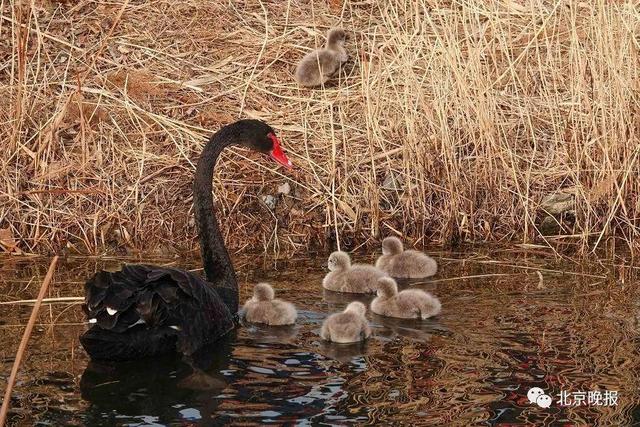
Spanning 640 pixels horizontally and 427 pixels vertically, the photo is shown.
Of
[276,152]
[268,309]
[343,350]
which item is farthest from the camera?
[276,152]

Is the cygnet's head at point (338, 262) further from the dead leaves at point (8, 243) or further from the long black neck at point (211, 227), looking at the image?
the dead leaves at point (8, 243)

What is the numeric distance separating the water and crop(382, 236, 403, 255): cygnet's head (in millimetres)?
323

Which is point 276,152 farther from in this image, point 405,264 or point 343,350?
point 343,350

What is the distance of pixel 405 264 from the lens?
7.57 m

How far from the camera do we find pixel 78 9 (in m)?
11.1

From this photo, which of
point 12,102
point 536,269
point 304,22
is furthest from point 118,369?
point 304,22

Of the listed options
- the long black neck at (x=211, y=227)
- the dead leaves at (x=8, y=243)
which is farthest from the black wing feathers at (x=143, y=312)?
the dead leaves at (x=8, y=243)

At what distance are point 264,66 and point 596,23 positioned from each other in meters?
3.11

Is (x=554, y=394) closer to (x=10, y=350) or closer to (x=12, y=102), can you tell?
(x=10, y=350)

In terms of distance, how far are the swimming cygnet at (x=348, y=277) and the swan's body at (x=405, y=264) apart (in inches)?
7.6

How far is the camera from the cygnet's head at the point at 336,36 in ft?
33.0

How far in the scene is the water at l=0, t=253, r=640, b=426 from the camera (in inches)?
200

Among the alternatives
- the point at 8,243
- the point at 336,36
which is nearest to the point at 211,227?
the point at 8,243

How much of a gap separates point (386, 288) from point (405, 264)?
782 mm
